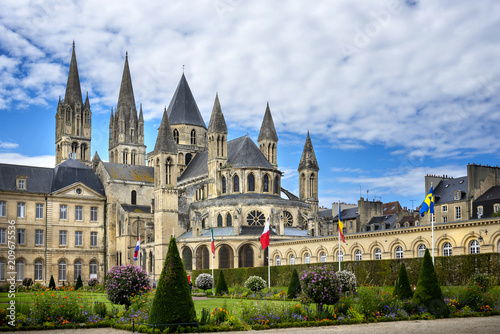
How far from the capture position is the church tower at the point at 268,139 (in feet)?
250

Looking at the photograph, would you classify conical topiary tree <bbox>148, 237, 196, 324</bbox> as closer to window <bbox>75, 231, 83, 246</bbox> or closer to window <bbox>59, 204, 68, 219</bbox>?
window <bbox>59, 204, 68, 219</bbox>

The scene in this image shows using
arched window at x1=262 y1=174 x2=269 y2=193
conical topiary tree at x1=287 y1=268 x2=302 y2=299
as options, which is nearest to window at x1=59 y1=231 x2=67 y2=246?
arched window at x1=262 y1=174 x2=269 y2=193

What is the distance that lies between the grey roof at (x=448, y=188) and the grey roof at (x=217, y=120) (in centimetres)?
2576

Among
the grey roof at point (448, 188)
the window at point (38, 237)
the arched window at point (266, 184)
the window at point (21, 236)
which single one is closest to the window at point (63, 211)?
the window at point (38, 237)

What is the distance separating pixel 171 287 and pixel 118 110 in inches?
3080

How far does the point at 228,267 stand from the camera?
6059 cm

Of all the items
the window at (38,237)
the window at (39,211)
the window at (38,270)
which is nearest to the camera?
the window at (38,270)

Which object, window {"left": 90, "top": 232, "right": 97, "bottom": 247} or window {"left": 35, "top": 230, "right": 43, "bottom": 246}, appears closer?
window {"left": 35, "top": 230, "right": 43, "bottom": 246}

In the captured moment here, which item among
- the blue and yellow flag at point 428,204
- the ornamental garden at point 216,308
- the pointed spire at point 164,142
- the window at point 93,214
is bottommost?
the ornamental garden at point 216,308

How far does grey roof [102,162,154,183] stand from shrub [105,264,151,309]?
50.6m

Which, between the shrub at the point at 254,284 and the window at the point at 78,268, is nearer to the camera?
the shrub at the point at 254,284

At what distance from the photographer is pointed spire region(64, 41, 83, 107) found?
300 feet

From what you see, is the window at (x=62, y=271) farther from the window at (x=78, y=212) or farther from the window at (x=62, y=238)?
the window at (x=78, y=212)

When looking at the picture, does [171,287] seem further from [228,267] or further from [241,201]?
[241,201]
